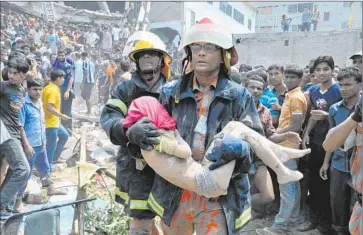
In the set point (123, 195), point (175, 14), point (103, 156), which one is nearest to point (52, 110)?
point (103, 156)

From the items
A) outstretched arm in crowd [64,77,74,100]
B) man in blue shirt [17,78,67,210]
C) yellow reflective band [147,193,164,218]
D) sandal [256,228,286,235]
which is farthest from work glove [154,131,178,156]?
outstretched arm in crowd [64,77,74,100]

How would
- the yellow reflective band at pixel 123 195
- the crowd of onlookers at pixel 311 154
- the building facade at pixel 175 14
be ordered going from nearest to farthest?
the yellow reflective band at pixel 123 195 < the crowd of onlookers at pixel 311 154 < the building facade at pixel 175 14

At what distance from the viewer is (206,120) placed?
2.22 meters

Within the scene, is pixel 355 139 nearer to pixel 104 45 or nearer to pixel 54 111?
pixel 54 111

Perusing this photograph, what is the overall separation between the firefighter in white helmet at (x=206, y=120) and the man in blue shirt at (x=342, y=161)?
4.66 feet

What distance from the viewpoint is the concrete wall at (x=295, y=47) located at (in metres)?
17.6

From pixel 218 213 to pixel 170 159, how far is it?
1.31 ft

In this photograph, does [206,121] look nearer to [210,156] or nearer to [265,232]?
[210,156]

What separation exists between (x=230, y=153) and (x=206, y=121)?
0.30 m

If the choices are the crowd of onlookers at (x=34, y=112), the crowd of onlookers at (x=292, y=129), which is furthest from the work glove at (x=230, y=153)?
the crowd of onlookers at (x=34, y=112)

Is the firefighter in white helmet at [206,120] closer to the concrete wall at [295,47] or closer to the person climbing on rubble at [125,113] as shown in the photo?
the person climbing on rubble at [125,113]

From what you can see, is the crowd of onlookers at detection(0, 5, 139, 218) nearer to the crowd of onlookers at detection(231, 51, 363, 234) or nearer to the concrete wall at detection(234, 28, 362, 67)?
the crowd of onlookers at detection(231, 51, 363, 234)

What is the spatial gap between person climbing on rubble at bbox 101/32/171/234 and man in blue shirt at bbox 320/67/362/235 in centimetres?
148

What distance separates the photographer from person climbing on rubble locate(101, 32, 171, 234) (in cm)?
258
